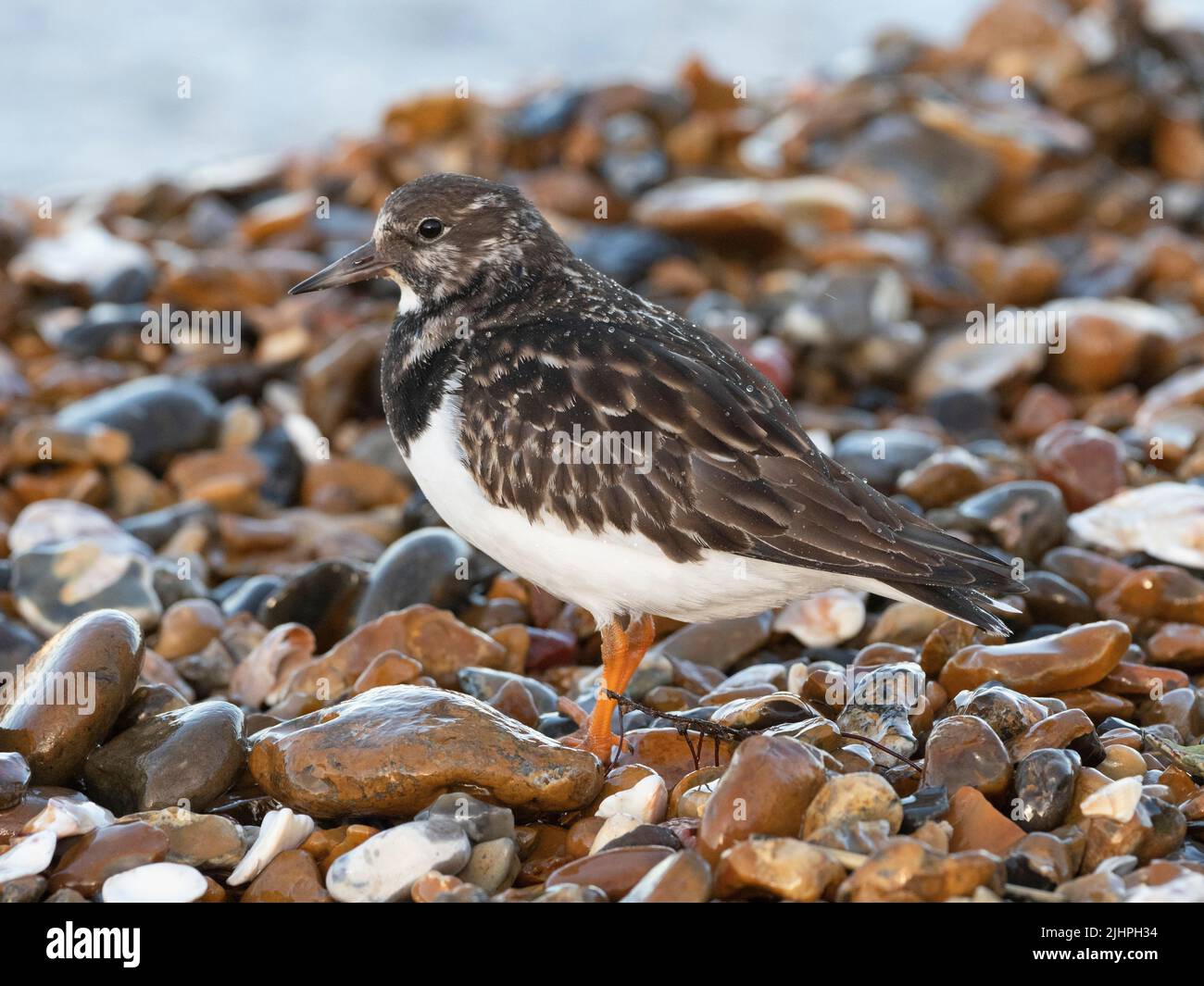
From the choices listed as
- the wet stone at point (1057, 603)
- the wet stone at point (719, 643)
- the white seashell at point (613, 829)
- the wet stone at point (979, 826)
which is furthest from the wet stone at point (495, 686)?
the wet stone at point (1057, 603)

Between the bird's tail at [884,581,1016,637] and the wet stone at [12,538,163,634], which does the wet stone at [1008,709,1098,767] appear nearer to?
the bird's tail at [884,581,1016,637]

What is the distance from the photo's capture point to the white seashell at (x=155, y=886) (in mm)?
3352

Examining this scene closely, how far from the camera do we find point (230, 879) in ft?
11.5

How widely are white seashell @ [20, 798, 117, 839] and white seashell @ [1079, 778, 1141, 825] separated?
244 centimetres

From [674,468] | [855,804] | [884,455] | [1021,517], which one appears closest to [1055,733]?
[855,804]

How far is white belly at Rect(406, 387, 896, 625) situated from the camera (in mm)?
3951

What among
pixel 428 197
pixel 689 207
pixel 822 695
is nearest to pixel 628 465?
pixel 822 695

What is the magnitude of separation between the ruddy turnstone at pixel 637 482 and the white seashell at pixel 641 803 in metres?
0.36

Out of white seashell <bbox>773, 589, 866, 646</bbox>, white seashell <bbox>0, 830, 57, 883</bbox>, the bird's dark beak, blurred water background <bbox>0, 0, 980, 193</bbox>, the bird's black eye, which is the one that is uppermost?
blurred water background <bbox>0, 0, 980, 193</bbox>

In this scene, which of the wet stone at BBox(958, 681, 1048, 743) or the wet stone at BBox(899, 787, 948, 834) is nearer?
the wet stone at BBox(899, 787, 948, 834)

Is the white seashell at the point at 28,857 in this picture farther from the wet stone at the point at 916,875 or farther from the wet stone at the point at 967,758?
the wet stone at the point at 967,758

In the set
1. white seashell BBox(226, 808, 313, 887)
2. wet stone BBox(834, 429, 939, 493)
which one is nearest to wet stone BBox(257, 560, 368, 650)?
white seashell BBox(226, 808, 313, 887)
